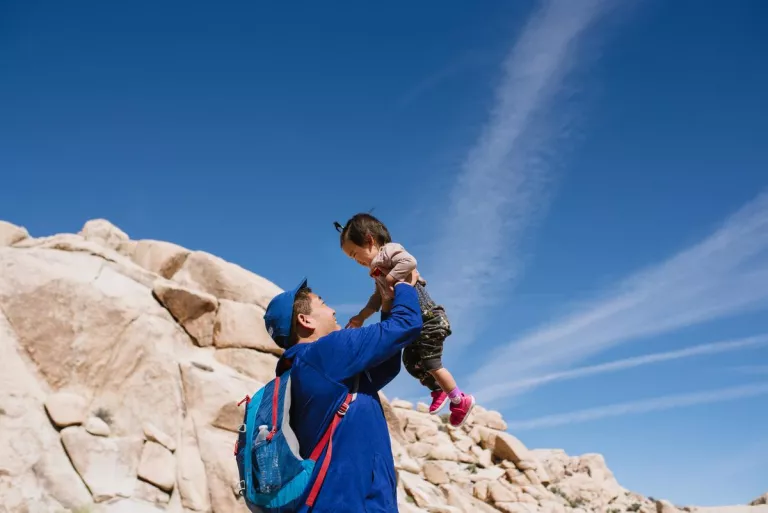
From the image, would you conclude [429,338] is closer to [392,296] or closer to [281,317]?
[392,296]

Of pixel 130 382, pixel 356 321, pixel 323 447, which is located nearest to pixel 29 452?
pixel 130 382

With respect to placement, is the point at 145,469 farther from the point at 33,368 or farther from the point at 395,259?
the point at 395,259

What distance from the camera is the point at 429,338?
14.3ft

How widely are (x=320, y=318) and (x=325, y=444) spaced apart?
836 millimetres

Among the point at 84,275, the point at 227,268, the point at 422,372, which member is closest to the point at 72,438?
the point at 84,275

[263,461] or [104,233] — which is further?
[104,233]

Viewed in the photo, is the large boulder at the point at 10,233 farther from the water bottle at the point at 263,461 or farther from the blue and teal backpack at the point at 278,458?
the water bottle at the point at 263,461

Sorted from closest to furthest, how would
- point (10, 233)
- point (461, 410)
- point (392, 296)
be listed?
point (392, 296), point (461, 410), point (10, 233)

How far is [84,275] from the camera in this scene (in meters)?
12.2

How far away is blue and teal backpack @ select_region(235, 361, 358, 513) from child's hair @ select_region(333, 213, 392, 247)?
1038 millimetres

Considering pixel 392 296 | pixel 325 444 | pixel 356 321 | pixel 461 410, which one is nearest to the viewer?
pixel 325 444

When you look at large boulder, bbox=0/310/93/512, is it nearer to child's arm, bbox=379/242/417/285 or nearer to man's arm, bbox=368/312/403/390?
man's arm, bbox=368/312/403/390

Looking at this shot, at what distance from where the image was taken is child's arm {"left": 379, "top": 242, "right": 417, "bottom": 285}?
11.8 ft

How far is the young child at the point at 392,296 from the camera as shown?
3676 mm
